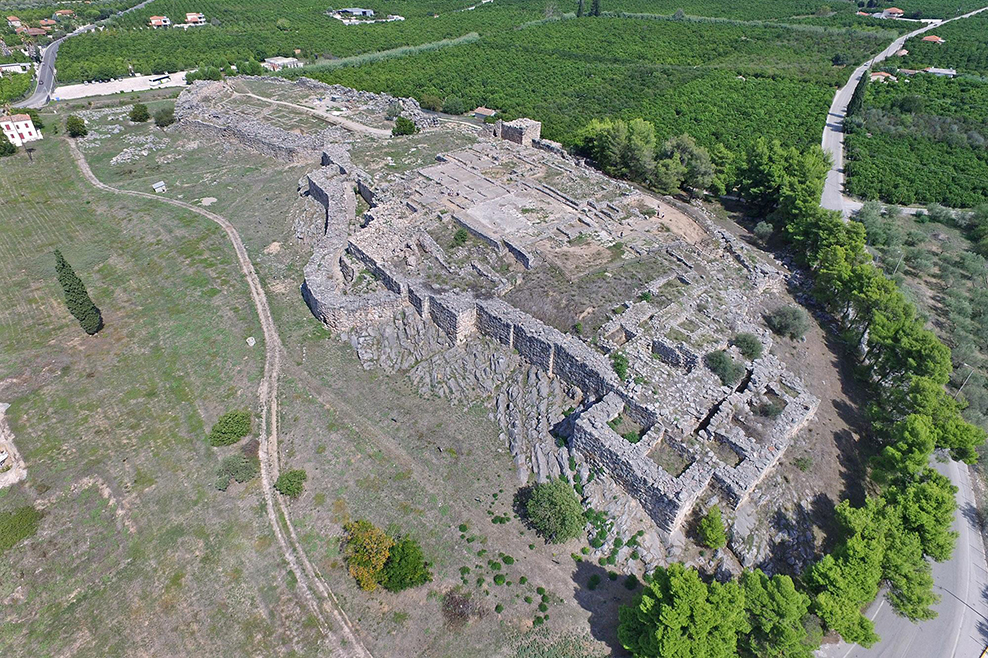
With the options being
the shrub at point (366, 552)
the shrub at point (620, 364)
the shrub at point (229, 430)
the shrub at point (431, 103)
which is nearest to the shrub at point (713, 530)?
the shrub at point (620, 364)

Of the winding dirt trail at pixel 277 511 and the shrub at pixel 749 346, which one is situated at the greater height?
the shrub at pixel 749 346

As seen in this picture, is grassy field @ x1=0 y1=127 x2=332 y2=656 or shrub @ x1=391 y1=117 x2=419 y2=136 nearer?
grassy field @ x1=0 y1=127 x2=332 y2=656

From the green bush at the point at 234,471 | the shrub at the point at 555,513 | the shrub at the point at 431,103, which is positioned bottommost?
the green bush at the point at 234,471

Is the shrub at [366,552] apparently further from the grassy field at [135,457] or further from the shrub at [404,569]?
the grassy field at [135,457]

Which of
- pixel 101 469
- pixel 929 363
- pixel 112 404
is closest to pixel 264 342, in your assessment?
pixel 112 404

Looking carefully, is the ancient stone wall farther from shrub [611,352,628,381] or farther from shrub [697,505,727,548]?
shrub [697,505,727,548]

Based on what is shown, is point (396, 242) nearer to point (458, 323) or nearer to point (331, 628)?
point (458, 323)

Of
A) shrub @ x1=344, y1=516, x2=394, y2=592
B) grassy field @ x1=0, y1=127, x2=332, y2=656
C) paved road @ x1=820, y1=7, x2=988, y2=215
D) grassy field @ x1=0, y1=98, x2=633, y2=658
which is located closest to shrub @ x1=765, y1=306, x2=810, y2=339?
grassy field @ x1=0, y1=98, x2=633, y2=658
